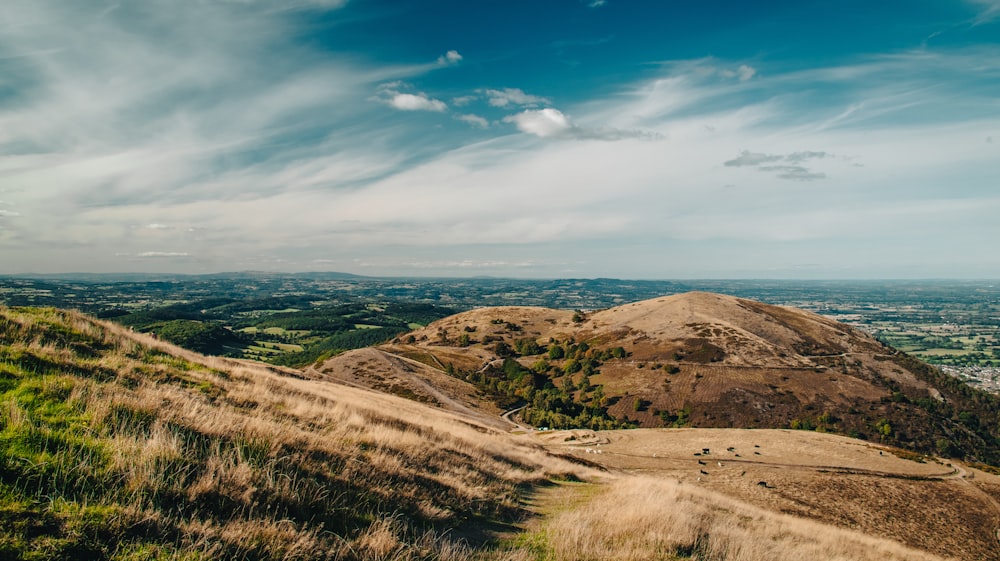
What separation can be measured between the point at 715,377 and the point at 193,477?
11925cm

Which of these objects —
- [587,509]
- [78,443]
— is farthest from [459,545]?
[78,443]

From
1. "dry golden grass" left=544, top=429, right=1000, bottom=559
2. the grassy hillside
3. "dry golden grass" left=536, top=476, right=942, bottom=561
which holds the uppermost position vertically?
the grassy hillside

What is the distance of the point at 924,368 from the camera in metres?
128

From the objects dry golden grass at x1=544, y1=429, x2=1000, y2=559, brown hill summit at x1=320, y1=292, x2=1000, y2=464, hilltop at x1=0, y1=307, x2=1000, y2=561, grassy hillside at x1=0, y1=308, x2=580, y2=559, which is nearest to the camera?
grassy hillside at x1=0, y1=308, x2=580, y2=559

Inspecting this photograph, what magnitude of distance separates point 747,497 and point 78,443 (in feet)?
117

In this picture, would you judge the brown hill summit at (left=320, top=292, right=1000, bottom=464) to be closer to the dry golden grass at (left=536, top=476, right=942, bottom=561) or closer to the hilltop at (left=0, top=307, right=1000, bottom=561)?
the hilltop at (left=0, top=307, right=1000, bottom=561)

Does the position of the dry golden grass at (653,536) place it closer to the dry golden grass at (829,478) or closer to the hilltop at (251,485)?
the hilltop at (251,485)

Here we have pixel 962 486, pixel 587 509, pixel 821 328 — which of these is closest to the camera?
pixel 587 509

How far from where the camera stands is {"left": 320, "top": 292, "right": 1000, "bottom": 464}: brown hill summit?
315ft

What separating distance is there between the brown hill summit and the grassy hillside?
77107 millimetres

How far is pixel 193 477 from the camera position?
7.16m

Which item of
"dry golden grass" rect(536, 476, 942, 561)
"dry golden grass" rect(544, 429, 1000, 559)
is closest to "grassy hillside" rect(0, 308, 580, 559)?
"dry golden grass" rect(536, 476, 942, 561)

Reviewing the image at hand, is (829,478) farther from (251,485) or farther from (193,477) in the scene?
(193,477)

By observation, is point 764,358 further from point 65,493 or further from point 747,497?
point 65,493
